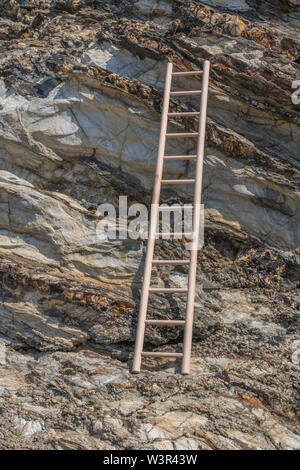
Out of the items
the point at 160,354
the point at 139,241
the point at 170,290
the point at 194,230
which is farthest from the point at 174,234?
the point at 160,354

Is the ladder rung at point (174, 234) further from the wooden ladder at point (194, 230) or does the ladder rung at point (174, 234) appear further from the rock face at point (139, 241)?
the rock face at point (139, 241)

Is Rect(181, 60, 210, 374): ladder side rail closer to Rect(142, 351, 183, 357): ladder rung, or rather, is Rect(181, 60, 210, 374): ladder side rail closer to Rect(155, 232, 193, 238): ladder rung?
Rect(142, 351, 183, 357): ladder rung

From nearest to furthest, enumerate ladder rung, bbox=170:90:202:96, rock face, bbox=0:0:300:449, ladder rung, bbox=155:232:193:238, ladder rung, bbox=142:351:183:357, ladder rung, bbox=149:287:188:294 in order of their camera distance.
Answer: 1. rock face, bbox=0:0:300:449
2. ladder rung, bbox=142:351:183:357
3. ladder rung, bbox=149:287:188:294
4. ladder rung, bbox=155:232:193:238
5. ladder rung, bbox=170:90:202:96

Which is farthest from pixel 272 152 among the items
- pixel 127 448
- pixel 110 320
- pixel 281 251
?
Result: pixel 127 448

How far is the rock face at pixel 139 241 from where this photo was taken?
15.2ft

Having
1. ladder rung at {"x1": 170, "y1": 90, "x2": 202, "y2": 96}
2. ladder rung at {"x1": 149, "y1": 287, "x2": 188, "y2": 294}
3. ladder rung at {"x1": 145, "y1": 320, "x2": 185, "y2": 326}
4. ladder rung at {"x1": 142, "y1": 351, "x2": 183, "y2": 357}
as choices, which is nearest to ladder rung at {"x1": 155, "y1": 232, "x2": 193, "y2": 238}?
ladder rung at {"x1": 149, "y1": 287, "x2": 188, "y2": 294}

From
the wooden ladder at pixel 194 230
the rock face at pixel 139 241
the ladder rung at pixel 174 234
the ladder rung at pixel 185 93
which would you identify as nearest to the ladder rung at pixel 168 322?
the wooden ladder at pixel 194 230

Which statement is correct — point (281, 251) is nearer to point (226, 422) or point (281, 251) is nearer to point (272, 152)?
point (272, 152)

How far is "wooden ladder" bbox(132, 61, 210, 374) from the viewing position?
5069 mm

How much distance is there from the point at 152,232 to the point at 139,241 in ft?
1.28

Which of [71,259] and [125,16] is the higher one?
[125,16]

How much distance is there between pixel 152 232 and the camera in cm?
573

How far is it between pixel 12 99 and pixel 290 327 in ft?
14.0
